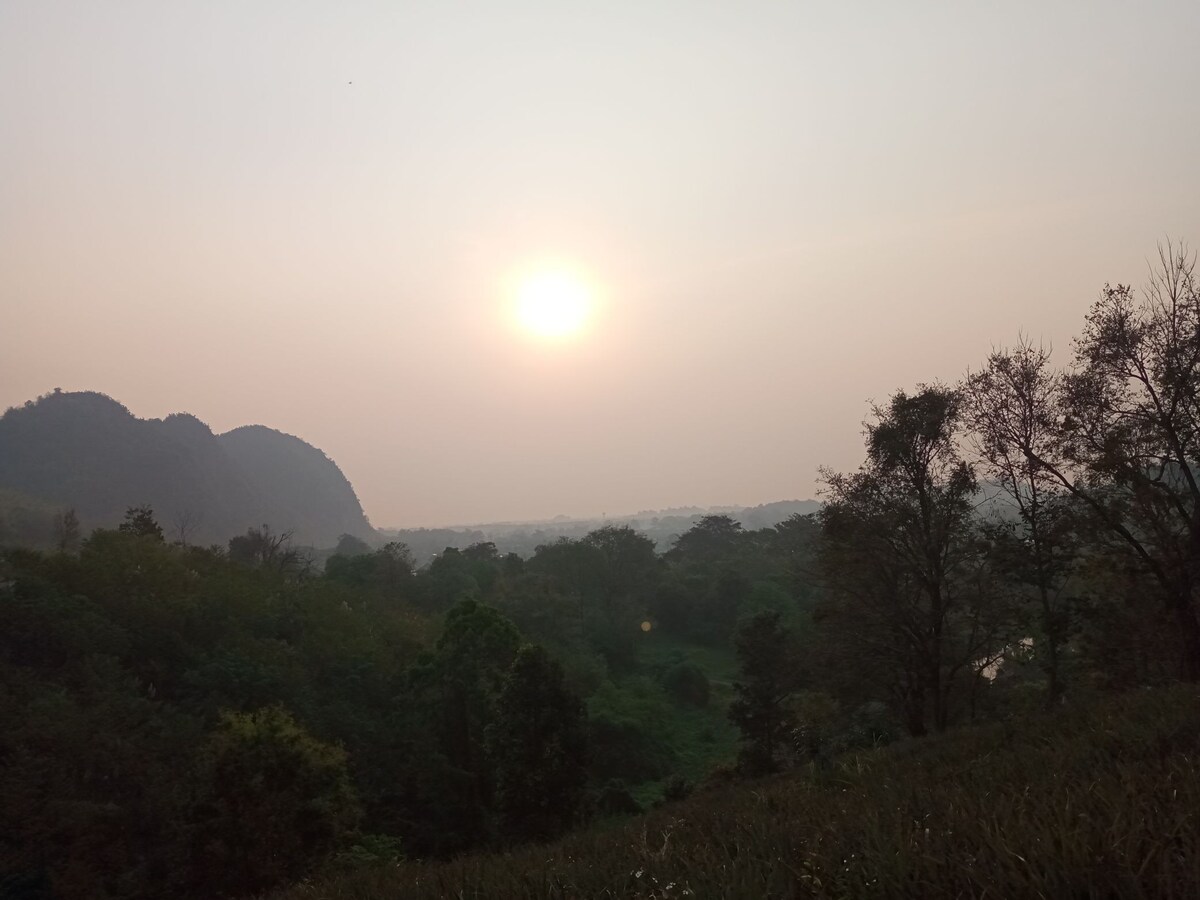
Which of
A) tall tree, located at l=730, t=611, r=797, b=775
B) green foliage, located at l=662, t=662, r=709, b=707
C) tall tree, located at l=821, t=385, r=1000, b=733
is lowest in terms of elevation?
green foliage, located at l=662, t=662, r=709, b=707

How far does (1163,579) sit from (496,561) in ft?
295

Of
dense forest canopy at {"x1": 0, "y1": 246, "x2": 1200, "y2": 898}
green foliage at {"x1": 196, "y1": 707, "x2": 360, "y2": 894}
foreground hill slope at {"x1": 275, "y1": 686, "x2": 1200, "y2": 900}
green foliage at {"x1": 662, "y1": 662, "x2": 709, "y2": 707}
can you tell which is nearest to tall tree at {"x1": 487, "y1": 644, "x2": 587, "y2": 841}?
dense forest canopy at {"x1": 0, "y1": 246, "x2": 1200, "y2": 898}

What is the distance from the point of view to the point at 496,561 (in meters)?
103

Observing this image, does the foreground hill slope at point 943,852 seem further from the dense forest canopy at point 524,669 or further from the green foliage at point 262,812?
the green foliage at point 262,812

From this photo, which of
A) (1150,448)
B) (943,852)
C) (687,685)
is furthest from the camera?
(687,685)

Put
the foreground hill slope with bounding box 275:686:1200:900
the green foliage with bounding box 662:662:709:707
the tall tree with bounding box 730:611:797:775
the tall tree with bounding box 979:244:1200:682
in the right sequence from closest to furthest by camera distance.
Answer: the foreground hill slope with bounding box 275:686:1200:900 < the tall tree with bounding box 979:244:1200:682 < the tall tree with bounding box 730:611:797:775 < the green foliage with bounding box 662:662:709:707

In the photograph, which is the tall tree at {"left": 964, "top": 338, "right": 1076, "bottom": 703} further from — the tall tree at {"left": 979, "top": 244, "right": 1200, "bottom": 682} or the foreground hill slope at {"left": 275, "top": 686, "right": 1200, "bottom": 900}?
the foreground hill slope at {"left": 275, "top": 686, "right": 1200, "bottom": 900}

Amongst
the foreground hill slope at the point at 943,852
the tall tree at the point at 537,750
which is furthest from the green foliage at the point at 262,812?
the foreground hill slope at the point at 943,852

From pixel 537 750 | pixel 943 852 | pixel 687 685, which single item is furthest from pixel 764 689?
pixel 943 852

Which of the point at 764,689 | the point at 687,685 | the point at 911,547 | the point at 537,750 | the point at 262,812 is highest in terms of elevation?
the point at 911,547

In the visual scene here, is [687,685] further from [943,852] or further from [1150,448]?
[943,852]

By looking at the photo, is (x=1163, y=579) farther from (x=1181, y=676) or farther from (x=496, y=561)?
(x=496, y=561)

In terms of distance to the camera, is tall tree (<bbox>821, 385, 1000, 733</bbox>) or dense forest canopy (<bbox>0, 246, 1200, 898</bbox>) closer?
dense forest canopy (<bbox>0, 246, 1200, 898</bbox>)

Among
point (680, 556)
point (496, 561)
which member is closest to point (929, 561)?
point (496, 561)
